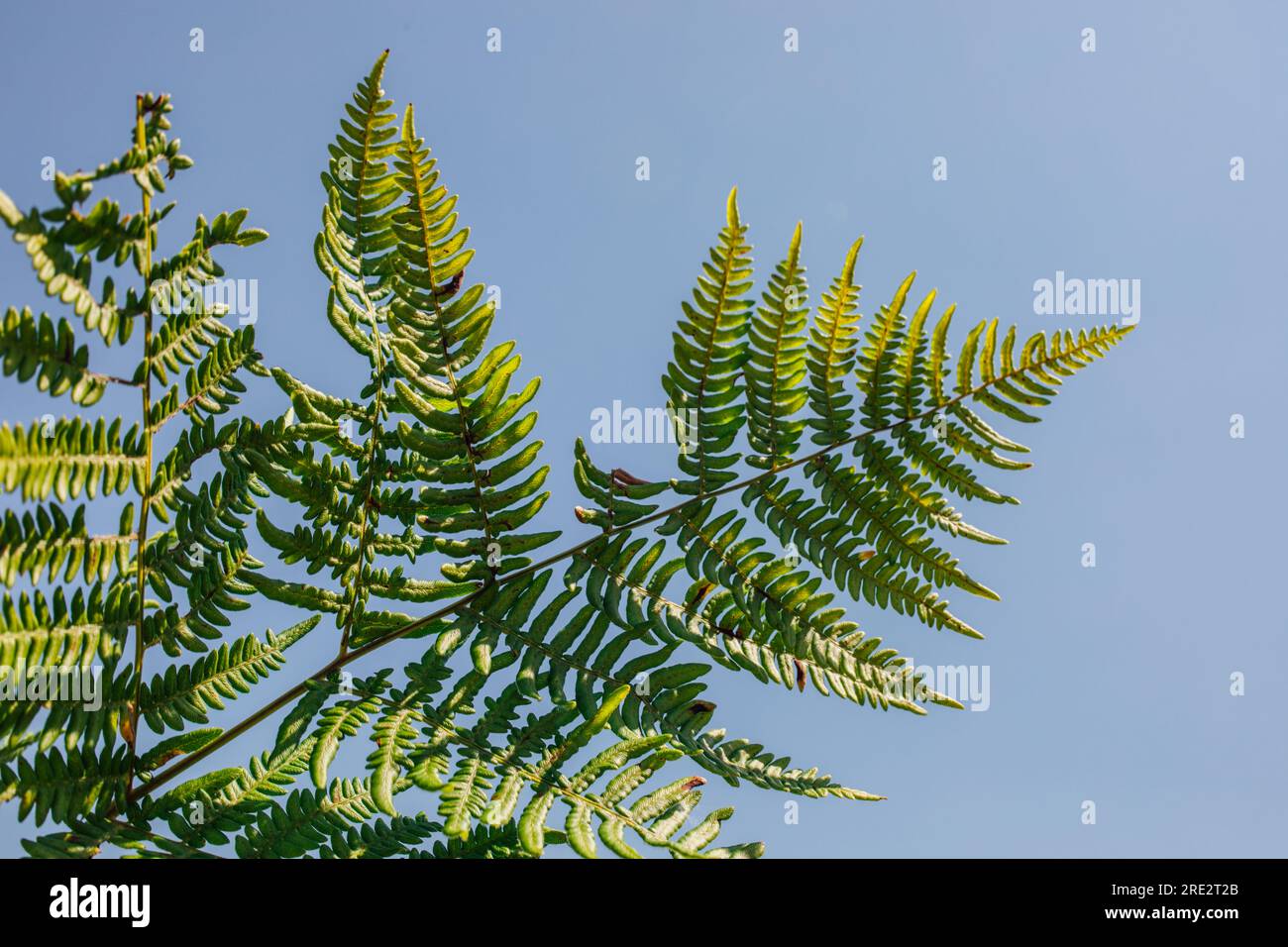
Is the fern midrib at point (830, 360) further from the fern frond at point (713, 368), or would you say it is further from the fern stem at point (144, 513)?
the fern stem at point (144, 513)

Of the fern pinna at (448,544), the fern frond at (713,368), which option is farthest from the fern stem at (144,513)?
the fern frond at (713,368)

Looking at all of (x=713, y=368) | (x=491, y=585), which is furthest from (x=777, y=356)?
(x=491, y=585)

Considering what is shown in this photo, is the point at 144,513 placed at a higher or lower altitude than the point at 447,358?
lower

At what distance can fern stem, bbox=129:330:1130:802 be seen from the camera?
5.71ft

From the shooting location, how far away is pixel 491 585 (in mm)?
1897

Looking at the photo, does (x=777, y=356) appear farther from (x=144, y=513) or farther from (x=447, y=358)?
(x=144, y=513)

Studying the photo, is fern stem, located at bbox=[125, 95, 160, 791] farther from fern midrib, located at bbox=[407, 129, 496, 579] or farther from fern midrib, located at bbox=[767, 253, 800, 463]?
fern midrib, located at bbox=[767, 253, 800, 463]

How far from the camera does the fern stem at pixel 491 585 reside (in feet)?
5.71

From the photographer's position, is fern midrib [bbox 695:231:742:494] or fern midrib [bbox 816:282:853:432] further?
fern midrib [bbox 816:282:853:432]

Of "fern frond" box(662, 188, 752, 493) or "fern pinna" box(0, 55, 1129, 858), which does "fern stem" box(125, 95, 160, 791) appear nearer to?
"fern pinna" box(0, 55, 1129, 858)

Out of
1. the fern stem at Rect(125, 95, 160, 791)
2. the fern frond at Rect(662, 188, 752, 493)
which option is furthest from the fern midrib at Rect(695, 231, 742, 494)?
the fern stem at Rect(125, 95, 160, 791)

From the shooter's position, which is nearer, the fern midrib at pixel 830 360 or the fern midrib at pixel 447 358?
the fern midrib at pixel 447 358
